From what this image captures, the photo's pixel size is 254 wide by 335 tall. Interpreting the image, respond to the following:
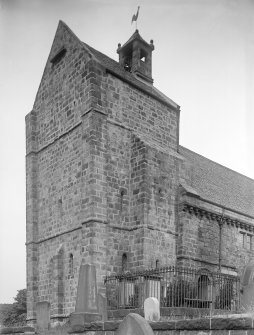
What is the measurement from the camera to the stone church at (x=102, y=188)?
18.0 m

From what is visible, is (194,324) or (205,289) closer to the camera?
(194,324)

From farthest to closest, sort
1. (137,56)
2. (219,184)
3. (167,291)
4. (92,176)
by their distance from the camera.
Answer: (219,184), (137,56), (92,176), (167,291)

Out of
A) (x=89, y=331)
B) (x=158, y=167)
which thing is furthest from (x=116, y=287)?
(x=89, y=331)

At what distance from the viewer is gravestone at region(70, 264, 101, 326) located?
10.3 meters

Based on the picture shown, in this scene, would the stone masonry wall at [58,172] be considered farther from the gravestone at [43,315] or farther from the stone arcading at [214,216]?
the stone arcading at [214,216]

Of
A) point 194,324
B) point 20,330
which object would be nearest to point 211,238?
point 20,330

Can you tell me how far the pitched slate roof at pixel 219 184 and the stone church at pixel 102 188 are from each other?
186 centimetres

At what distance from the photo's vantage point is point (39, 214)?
69.8ft

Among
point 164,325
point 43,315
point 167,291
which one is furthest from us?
point 167,291

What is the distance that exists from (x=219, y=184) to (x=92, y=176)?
1289 centimetres

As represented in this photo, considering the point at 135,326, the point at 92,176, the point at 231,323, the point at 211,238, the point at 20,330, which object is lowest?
the point at 20,330

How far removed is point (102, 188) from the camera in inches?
700

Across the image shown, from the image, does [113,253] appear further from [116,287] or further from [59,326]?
[59,326]

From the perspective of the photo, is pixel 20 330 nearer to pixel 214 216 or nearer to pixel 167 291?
pixel 167 291
